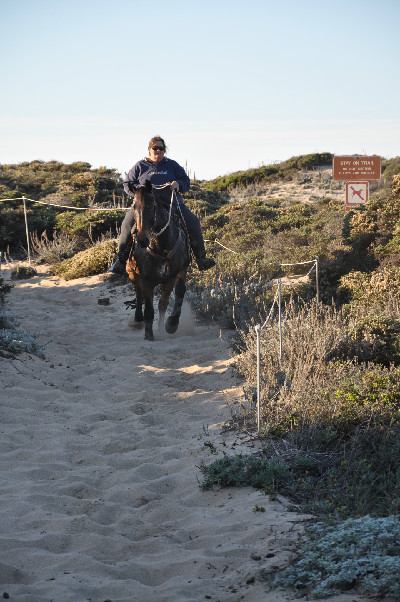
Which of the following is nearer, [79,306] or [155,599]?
[155,599]

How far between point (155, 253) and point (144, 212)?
950 mm

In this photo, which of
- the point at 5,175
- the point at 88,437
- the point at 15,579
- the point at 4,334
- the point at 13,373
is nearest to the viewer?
the point at 15,579

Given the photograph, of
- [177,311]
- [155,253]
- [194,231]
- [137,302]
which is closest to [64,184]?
[137,302]

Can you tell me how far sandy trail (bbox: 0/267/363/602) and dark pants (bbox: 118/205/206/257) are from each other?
67.4 inches

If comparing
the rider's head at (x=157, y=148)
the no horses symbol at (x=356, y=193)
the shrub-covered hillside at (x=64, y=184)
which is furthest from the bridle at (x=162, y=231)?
the shrub-covered hillside at (x=64, y=184)

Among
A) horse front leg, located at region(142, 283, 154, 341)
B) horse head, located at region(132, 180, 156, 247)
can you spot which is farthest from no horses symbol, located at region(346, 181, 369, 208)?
horse head, located at region(132, 180, 156, 247)

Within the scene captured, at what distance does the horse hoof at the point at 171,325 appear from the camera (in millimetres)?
10875

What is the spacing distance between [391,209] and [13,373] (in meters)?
8.58

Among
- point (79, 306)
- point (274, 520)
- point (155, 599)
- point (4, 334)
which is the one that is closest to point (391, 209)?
point (79, 306)

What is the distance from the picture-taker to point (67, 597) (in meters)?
3.48

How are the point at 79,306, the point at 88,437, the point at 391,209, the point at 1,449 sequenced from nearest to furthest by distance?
the point at 1,449, the point at 88,437, the point at 391,209, the point at 79,306

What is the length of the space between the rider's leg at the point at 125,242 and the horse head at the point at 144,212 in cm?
94

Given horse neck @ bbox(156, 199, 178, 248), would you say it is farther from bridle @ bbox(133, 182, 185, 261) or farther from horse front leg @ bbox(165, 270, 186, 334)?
horse front leg @ bbox(165, 270, 186, 334)

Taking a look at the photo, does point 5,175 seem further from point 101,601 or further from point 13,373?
point 101,601
